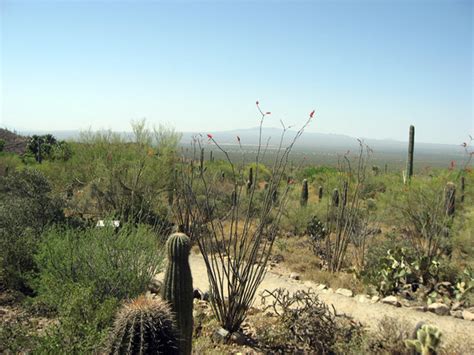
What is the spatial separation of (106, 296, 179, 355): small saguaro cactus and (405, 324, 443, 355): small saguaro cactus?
263 centimetres

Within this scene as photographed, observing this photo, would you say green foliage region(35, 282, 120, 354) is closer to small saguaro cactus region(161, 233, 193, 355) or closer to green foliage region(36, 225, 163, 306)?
green foliage region(36, 225, 163, 306)

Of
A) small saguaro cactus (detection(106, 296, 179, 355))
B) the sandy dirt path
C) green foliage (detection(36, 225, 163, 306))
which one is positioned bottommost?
the sandy dirt path

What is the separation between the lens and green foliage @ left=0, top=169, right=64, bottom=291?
609cm

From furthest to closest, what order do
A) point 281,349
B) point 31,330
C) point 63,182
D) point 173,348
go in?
1. point 63,182
2. point 281,349
3. point 31,330
4. point 173,348

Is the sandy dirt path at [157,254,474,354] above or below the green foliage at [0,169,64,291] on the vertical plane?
below

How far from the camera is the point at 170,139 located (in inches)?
615

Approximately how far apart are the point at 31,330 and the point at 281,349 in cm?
301

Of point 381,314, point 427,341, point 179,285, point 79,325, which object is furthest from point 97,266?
point 381,314

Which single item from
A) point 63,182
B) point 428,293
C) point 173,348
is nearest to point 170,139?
point 63,182

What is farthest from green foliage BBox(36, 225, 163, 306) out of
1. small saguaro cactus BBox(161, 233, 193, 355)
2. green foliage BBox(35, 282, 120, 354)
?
small saguaro cactus BBox(161, 233, 193, 355)

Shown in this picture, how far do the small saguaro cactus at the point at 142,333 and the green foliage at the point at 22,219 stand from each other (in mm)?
3293

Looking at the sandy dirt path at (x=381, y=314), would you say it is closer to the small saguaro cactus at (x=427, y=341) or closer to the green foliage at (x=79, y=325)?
the small saguaro cactus at (x=427, y=341)

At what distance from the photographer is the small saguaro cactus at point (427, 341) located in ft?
13.1

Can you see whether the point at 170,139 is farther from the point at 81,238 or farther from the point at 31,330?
the point at 31,330
